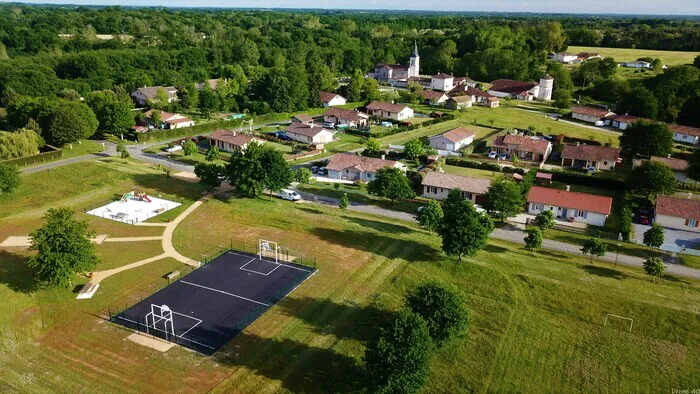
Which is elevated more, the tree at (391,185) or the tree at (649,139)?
the tree at (649,139)

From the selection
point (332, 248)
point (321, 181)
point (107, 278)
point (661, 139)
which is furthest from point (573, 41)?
point (107, 278)

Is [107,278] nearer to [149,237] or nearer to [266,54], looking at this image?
[149,237]

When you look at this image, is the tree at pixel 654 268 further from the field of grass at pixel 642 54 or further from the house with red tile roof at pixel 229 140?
the field of grass at pixel 642 54

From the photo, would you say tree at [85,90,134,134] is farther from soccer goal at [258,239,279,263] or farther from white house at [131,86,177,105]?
soccer goal at [258,239,279,263]

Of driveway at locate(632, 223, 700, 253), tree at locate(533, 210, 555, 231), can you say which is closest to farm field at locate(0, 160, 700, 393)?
tree at locate(533, 210, 555, 231)

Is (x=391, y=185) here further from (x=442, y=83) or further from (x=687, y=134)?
(x=442, y=83)

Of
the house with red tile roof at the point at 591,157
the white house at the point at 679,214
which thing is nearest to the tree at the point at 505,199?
the white house at the point at 679,214
